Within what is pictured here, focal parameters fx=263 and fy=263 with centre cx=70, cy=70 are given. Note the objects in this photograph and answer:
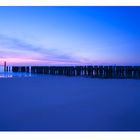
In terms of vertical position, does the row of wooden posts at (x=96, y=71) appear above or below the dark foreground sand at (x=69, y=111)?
above

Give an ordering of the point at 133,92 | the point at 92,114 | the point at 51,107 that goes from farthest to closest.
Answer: the point at 133,92 < the point at 51,107 < the point at 92,114

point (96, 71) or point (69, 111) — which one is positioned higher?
point (96, 71)

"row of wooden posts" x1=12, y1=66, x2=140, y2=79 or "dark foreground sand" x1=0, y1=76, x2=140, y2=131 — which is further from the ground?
"row of wooden posts" x1=12, y1=66, x2=140, y2=79

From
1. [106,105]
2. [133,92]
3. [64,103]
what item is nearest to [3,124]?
[64,103]

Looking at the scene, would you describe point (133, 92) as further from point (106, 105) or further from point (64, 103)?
point (64, 103)

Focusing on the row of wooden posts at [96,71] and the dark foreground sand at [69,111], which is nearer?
the dark foreground sand at [69,111]

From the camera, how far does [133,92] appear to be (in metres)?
7.36

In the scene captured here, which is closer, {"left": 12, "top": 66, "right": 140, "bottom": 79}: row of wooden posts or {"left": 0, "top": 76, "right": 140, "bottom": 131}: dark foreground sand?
{"left": 0, "top": 76, "right": 140, "bottom": 131}: dark foreground sand

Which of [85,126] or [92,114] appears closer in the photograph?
[85,126]

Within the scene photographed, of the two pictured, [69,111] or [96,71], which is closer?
[69,111]
